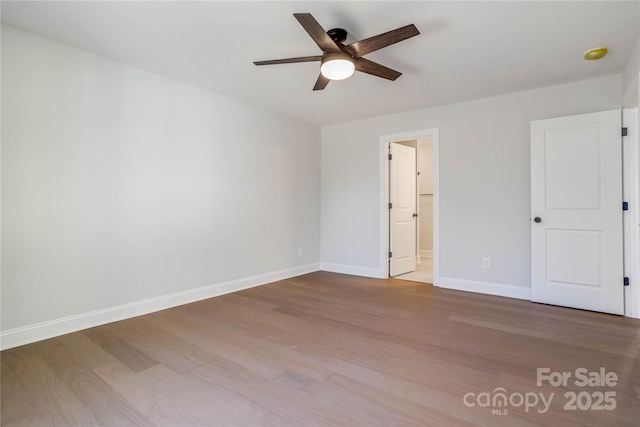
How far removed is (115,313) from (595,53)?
16.2 ft

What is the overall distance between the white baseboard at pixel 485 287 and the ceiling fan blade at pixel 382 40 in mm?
3105

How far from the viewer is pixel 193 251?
3.50 meters

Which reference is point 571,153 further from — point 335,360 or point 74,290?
point 74,290

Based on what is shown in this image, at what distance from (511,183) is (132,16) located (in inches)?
161

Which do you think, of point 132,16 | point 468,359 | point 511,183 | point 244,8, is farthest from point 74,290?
point 511,183

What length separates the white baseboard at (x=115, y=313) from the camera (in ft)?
7.77

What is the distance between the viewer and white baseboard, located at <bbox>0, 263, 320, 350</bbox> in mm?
2369

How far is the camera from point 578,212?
3199 mm

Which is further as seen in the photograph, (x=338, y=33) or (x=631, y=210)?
(x=631, y=210)

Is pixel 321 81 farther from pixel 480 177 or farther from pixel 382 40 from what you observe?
pixel 480 177

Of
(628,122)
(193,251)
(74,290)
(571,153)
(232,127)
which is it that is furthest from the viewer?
(232,127)

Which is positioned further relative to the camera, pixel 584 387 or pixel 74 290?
pixel 74 290

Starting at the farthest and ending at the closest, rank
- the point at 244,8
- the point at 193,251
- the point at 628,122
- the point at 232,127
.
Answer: the point at 232,127, the point at 193,251, the point at 628,122, the point at 244,8

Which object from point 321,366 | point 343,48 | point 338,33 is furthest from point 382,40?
point 321,366
